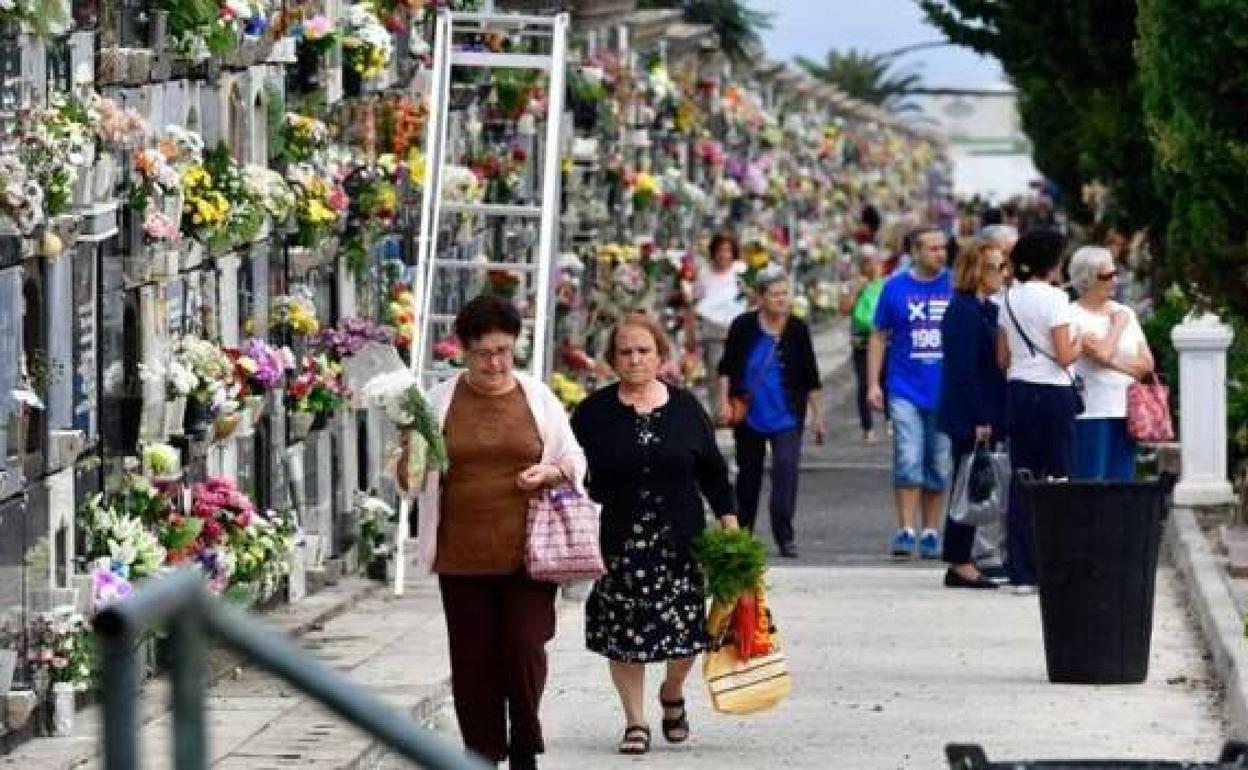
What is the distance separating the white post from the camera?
21.5 metres

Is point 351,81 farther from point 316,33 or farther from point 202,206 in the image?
point 202,206

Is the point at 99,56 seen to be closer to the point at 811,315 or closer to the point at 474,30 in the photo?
the point at 474,30

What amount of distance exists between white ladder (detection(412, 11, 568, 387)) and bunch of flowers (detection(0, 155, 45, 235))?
23.0ft

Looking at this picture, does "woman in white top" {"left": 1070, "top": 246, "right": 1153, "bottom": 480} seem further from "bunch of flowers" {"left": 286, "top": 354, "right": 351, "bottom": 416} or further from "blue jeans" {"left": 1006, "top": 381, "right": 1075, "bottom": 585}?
"bunch of flowers" {"left": 286, "top": 354, "right": 351, "bottom": 416}

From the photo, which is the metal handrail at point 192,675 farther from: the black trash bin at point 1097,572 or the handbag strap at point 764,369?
the handbag strap at point 764,369

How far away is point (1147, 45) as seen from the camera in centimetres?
2077

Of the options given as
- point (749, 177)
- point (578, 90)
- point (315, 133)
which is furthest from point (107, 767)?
point (749, 177)

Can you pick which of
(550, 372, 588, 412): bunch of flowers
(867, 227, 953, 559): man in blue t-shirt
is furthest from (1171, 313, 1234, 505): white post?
(550, 372, 588, 412): bunch of flowers

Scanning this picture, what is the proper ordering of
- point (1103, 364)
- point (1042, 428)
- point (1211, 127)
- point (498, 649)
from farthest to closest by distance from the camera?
1. point (1211, 127)
2. point (1103, 364)
3. point (1042, 428)
4. point (498, 649)

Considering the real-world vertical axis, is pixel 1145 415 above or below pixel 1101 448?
above

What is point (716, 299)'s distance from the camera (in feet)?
101

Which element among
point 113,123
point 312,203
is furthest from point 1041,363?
point 113,123

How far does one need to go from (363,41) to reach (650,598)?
5.79 meters

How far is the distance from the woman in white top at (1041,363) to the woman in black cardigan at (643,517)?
4.85m
